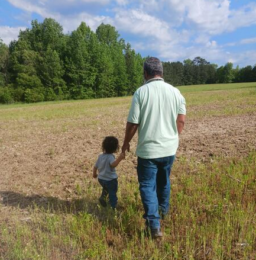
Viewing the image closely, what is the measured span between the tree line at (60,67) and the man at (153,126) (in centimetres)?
4457

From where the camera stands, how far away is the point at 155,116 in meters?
2.88

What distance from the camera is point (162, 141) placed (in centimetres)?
Result: 291

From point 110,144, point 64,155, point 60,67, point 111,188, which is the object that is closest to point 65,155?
point 64,155

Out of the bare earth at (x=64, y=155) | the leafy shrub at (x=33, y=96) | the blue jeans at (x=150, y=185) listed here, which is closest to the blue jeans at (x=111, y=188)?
the blue jeans at (x=150, y=185)

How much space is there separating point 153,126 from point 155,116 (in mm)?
118

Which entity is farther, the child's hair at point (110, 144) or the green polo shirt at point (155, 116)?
the child's hair at point (110, 144)

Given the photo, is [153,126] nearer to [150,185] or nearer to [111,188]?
[150,185]

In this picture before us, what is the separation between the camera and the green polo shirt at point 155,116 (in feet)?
9.23

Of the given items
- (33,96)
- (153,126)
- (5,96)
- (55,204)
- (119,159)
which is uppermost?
(153,126)

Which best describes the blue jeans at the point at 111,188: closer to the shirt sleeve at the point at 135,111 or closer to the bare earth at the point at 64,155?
the bare earth at the point at 64,155

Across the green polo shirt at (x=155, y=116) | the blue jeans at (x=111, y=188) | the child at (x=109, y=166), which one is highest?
the green polo shirt at (x=155, y=116)

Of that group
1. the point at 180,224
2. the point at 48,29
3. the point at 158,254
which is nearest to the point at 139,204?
the point at 180,224

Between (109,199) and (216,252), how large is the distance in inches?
66.6

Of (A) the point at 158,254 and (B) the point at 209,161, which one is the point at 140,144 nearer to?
(A) the point at 158,254
